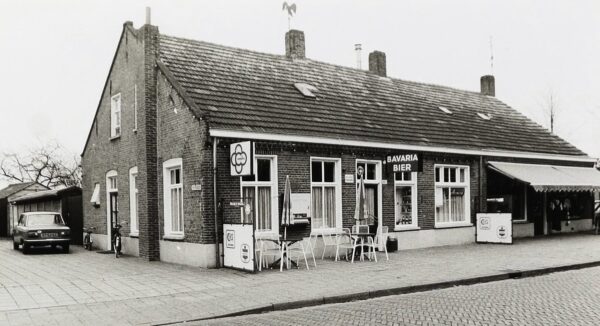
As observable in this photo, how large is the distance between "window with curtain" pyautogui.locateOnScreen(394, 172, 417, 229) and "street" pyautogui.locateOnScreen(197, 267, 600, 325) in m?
7.35

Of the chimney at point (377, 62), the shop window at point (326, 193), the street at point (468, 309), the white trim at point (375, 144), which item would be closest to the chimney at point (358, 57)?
the chimney at point (377, 62)

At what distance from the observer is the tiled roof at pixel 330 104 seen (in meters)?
16.4

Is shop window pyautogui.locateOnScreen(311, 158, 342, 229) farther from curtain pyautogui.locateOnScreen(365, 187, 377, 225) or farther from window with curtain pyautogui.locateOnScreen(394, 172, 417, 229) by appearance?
window with curtain pyautogui.locateOnScreen(394, 172, 417, 229)

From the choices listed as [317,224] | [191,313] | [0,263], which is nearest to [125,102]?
[0,263]

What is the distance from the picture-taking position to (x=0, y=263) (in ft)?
56.9

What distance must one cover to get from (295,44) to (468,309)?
15075 mm

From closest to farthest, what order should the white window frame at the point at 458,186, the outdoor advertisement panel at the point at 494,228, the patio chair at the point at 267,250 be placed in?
the patio chair at the point at 267,250, the outdoor advertisement panel at the point at 494,228, the white window frame at the point at 458,186

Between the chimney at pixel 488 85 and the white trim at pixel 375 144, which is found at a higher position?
the chimney at pixel 488 85

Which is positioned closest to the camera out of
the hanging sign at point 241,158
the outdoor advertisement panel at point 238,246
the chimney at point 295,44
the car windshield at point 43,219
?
the outdoor advertisement panel at point 238,246

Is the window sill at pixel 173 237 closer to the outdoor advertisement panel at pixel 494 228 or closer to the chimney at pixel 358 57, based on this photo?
the outdoor advertisement panel at pixel 494 228

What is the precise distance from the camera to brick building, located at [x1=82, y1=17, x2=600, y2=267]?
1544 centimetres

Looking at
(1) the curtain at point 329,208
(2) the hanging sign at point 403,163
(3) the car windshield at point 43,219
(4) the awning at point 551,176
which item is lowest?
(3) the car windshield at point 43,219

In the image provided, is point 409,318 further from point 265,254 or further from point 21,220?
point 21,220

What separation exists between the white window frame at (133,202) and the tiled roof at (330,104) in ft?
13.3
